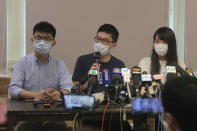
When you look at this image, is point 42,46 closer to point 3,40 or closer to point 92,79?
point 92,79

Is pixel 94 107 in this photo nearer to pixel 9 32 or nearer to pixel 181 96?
pixel 181 96

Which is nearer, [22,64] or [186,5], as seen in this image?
[22,64]

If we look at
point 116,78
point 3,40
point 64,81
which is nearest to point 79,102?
point 116,78

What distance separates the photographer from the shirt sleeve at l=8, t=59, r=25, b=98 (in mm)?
2314

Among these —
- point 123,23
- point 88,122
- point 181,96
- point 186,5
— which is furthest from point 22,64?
point 186,5

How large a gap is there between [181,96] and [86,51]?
104 inches

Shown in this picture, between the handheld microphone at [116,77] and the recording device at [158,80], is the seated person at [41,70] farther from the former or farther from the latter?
the recording device at [158,80]

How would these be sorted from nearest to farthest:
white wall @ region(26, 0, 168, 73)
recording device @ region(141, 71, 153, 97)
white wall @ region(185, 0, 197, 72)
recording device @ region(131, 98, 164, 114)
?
recording device @ region(131, 98, 164, 114)
recording device @ region(141, 71, 153, 97)
white wall @ region(26, 0, 168, 73)
white wall @ region(185, 0, 197, 72)

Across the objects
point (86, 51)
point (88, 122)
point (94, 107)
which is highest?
point (86, 51)

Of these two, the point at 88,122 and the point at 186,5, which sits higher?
the point at 186,5

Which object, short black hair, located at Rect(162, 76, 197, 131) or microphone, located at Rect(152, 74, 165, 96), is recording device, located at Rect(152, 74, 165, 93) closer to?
microphone, located at Rect(152, 74, 165, 96)

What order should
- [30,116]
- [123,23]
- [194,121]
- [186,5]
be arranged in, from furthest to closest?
[186,5] < [123,23] < [30,116] < [194,121]

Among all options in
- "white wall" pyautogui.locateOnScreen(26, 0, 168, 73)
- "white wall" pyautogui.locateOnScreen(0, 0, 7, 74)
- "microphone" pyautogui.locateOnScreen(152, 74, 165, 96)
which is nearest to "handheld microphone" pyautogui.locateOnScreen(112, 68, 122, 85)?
"microphone" pyautogui.locateOnScreen(152, 74, 165, 96)

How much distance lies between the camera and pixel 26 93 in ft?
7.45
